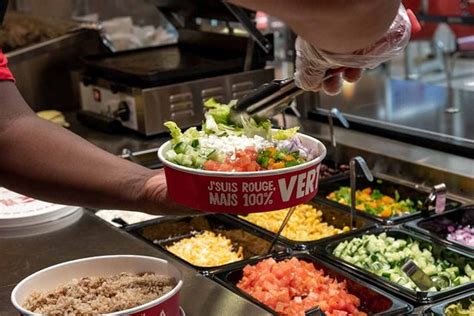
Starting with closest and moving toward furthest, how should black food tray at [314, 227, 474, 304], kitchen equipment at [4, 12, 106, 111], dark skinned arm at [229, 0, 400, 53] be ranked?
dark skinned arm at [229, 0, 400, 53]
black food tray at [314, 227, 474, 304]
kitchen equipment at [4, 12, 106, 111]

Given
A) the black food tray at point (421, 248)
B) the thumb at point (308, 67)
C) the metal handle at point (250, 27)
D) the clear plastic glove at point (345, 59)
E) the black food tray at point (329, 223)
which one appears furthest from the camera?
the metal handle at point (250, 27)

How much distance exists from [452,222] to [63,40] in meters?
2.43

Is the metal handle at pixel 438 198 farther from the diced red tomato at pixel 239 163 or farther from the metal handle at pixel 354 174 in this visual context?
the diced red tomato at pixel 239 163

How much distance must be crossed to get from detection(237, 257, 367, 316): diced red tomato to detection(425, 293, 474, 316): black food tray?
199mm

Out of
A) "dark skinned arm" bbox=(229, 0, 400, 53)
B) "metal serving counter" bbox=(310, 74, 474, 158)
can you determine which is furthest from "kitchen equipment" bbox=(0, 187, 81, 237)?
"dark skinned arm" bbox=(229, 0, 400, 53)

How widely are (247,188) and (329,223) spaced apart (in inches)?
49.8

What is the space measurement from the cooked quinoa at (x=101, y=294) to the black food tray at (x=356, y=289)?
0.31 m

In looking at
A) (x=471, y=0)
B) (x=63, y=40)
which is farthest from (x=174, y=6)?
(x=471, y=0)

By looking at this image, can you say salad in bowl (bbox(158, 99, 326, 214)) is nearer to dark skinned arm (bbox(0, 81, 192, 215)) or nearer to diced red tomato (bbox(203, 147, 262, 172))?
diced red tomato (bbox(203, 147, 262, 172))

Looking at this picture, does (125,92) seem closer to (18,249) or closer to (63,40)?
(63,40)

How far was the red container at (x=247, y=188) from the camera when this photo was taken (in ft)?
5.29

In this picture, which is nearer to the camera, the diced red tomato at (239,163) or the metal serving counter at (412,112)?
the diced red tomato at (239,163)

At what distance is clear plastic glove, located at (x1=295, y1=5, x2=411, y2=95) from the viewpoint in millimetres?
1449

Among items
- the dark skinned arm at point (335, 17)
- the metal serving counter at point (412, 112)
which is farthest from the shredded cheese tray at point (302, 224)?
the dark skinned arm at point (335, 17)
